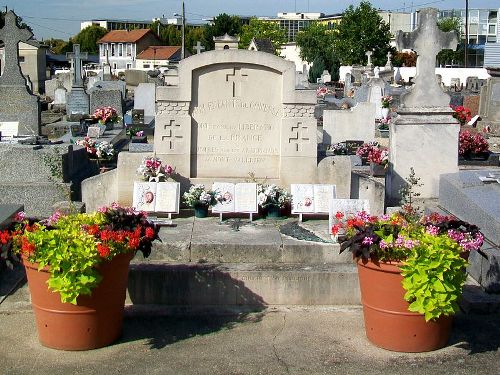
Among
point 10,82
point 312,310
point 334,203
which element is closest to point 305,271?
point 312,310

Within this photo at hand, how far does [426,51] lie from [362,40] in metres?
70.0

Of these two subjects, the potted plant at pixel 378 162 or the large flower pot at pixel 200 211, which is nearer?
the large flower pot at pixel 200 211

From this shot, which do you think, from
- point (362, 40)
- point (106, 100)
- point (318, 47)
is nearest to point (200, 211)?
point (106, 100)

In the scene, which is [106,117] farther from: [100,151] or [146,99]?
[100,151]

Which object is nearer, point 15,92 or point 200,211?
point 200,211

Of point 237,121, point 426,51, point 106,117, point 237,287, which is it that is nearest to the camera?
point 237,287

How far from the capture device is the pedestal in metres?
11.1

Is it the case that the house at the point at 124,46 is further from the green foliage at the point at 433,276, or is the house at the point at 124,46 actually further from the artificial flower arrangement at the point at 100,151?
the green foliage at the point at 433,276

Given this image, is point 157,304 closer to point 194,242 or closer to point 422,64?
point 194,242

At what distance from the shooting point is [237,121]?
9.38m

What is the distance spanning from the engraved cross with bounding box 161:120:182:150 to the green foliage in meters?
4.46

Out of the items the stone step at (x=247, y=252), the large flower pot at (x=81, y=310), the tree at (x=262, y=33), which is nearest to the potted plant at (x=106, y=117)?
the stone step at (x=247, y=252)

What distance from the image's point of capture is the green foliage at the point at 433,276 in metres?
5.43

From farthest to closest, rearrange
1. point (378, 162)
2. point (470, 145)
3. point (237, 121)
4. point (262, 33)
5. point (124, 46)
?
point (124, 46)
point (262, 33)
point (470, 145)
point (378, 162)
point (237, 121)
